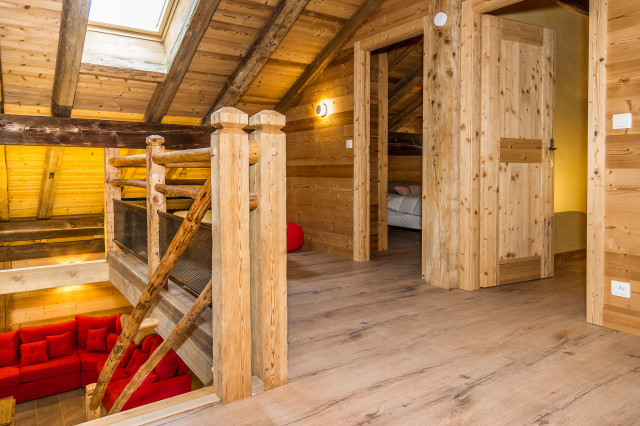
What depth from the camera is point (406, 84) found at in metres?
6.48

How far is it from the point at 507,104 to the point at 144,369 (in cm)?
303

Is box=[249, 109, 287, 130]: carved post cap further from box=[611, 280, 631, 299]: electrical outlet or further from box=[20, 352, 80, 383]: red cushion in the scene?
box=[20, 352, 80, 383]: red cushion

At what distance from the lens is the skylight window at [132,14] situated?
418 cm

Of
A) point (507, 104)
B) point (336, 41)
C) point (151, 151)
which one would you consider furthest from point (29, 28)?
point (507, 104)

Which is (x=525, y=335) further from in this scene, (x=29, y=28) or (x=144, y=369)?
(x=29, y=28)

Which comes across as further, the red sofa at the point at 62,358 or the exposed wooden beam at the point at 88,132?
the red sofa at the point at 62,358

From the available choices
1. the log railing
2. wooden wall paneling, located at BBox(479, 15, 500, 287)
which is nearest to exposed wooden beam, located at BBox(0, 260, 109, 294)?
the log railing

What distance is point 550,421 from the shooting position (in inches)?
62.7

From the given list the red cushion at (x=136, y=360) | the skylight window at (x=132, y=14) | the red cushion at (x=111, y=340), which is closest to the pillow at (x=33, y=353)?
the red cushion at (x=111, y=340)

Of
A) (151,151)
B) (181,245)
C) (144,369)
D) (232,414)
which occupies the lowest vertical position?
(144,369)

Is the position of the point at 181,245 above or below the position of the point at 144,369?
above

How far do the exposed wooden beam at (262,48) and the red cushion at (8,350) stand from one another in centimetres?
400

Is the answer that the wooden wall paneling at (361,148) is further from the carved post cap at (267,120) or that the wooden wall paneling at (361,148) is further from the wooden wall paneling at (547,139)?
the carved post cap at (267,120)

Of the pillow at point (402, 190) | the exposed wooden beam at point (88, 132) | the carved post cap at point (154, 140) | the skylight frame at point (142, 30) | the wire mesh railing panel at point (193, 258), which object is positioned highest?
the skylight frame at point (142, 30)
